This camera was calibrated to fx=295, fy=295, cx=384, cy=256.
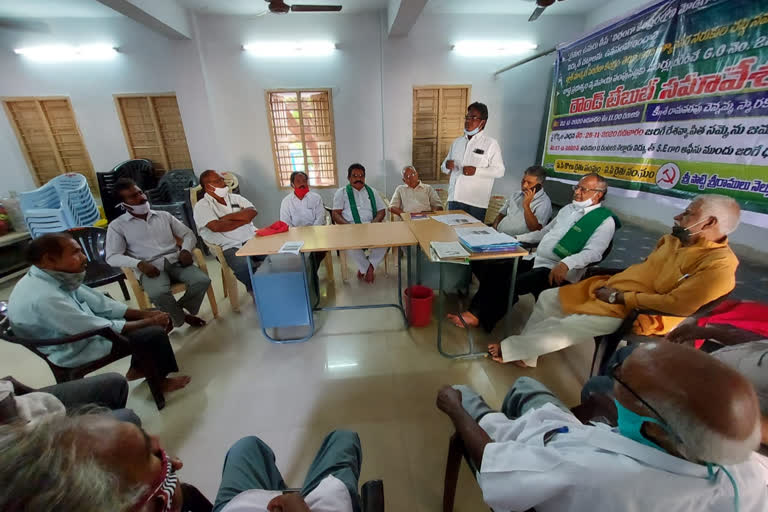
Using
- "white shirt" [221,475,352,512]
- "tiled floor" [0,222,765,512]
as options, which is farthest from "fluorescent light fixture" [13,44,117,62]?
"white shirt" [221,475,352,512]

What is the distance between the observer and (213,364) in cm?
210

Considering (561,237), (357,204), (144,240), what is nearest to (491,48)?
(357,204)

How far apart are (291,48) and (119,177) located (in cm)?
309

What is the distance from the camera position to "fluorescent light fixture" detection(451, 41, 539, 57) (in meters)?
4.20

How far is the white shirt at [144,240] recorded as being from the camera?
2244 mm

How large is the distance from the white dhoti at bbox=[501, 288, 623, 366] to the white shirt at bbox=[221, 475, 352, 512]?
4.77 feet

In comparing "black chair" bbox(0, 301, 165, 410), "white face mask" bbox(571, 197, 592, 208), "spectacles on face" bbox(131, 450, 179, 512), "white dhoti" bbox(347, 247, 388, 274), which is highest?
"white face mask" bbox(571, 197, 592, 208)

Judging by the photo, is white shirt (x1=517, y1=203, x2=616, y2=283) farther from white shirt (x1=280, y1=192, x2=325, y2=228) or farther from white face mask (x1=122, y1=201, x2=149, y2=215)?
white face mask (x1=122, y1=201, x2=149, y2=215)

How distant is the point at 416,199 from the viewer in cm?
349

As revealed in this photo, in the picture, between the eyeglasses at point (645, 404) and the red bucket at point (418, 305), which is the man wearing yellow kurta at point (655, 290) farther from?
the eyeglasses at point (645, 404)

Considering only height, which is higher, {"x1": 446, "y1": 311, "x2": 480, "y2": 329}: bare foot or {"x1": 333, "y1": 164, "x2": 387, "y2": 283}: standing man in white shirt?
{"x1": 333, "y1": 164, "x2": 387, "y2": 283}: standing man in white shirt

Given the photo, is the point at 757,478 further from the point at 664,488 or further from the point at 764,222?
the point at 764,222

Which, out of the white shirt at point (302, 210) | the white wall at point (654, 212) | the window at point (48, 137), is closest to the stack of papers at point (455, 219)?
the white shirt at point (302, 210)

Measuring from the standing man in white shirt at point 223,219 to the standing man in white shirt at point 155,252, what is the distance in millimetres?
208
